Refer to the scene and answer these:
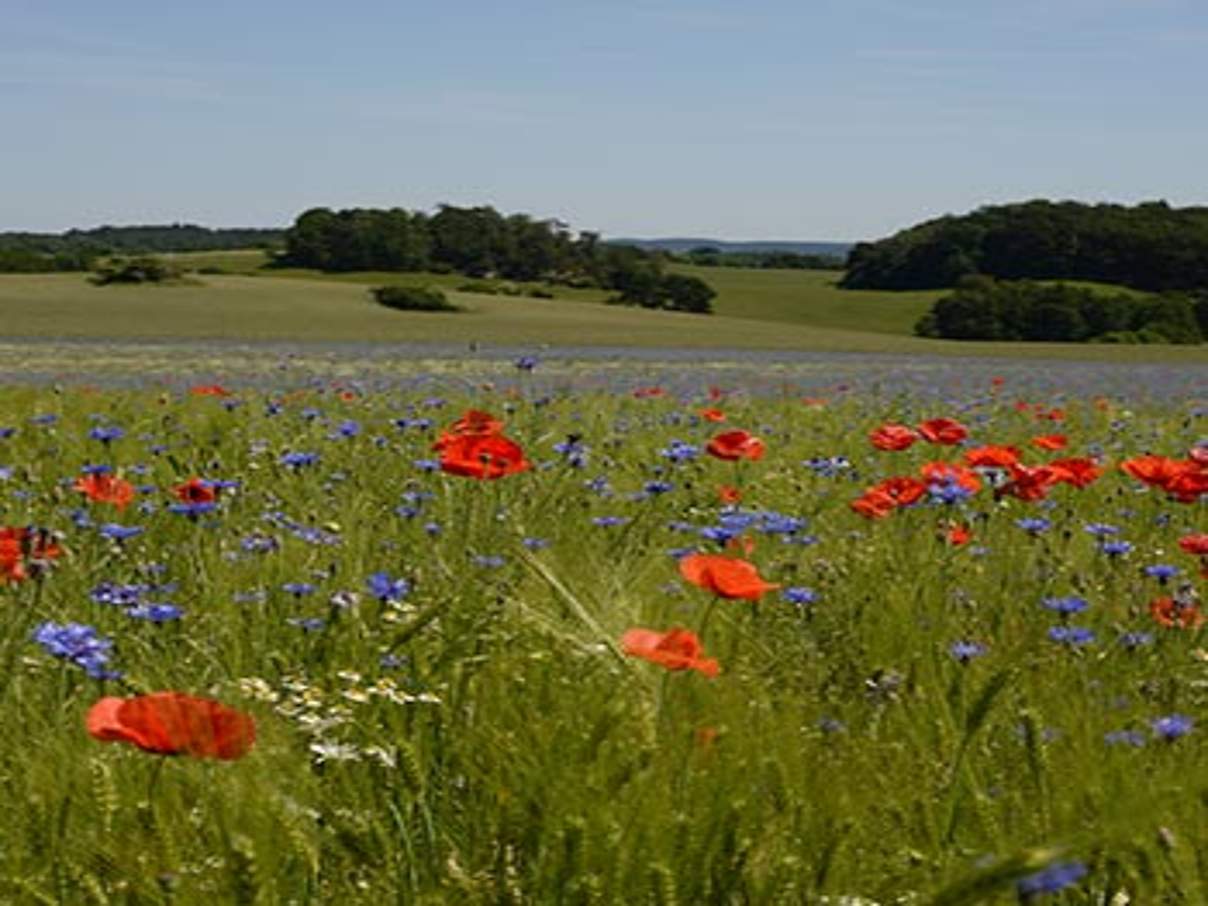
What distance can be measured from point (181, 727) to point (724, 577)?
81 centimetres

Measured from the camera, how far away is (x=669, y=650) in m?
1.69

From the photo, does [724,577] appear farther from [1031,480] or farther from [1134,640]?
[1031,480]

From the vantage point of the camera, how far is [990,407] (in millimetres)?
12055

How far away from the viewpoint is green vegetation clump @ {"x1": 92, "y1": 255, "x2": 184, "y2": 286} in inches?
1921

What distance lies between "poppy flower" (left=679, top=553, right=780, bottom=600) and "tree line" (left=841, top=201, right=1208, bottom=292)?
67692mm

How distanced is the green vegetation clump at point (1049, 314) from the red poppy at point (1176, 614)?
173ft

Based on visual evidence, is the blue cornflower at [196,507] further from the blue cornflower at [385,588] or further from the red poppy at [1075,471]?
the red poppy at [1075,471]

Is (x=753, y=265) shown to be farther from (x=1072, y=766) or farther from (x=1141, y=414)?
(x=1072, y=766)

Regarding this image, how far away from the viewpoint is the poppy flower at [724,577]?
1908 mm

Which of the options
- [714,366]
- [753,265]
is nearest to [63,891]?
[714,366]

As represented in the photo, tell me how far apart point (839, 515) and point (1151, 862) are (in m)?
3.43

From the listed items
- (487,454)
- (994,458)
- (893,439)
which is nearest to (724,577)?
(487,454)

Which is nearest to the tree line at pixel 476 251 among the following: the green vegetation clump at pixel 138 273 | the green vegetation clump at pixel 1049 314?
the green vegetation clump at pixel 1049 314

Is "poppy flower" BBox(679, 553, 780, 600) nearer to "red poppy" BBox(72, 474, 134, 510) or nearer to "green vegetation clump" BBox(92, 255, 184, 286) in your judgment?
"red poppy" BBox(72, 474, 134, 510)
